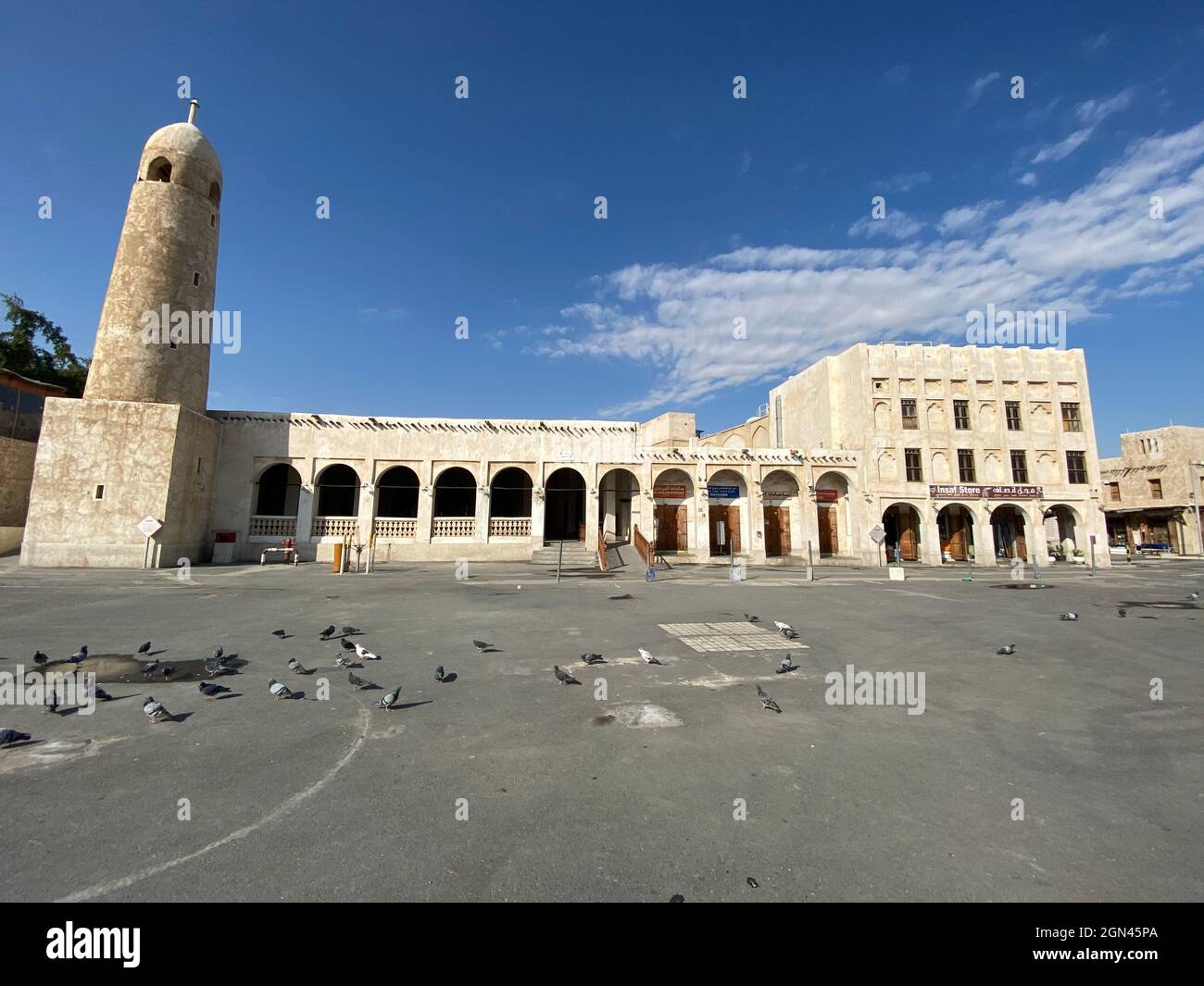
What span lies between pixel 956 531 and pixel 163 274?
4876 centimetres

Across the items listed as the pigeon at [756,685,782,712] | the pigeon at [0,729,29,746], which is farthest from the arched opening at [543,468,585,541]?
the pigeon at [0,729,29,746]

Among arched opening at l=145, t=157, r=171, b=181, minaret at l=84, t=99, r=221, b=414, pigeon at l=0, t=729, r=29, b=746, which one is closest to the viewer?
pigeon at l=0, t=729, r=29, b=746

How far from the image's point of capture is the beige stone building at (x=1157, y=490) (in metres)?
43.4

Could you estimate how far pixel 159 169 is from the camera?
25.7 m

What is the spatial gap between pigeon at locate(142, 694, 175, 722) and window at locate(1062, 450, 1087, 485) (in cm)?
4545

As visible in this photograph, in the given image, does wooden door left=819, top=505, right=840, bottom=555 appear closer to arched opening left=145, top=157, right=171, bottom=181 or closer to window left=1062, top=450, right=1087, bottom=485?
window left=1062, top=450, right=1087, bottom=485

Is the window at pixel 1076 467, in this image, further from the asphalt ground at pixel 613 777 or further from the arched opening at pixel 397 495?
the arched opening at pixel 397 495

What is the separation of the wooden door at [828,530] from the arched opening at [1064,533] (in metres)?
14.5

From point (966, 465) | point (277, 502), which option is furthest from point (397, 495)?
point (966, 465)

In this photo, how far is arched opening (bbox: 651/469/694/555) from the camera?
3181 centimetres

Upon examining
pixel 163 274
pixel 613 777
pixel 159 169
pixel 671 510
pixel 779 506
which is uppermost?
pixel 159 169

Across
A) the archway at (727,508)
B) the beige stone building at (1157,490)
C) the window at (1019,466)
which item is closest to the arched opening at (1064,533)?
the window at (1019,466)

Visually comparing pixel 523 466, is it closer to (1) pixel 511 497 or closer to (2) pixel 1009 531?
(1) pixel 511 497
